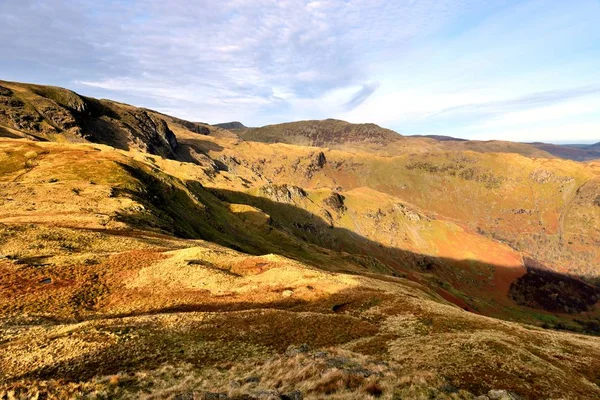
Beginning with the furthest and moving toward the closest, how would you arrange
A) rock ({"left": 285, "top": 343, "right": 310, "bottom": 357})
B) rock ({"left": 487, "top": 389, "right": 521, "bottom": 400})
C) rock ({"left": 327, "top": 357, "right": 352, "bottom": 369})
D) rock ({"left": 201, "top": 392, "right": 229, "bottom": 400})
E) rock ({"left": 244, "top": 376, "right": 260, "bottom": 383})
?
rock ({"left": 285, "top": 343, "right": 310, "bottom": 357}) → rock ({"left": 327, "top": 357, "right": 352, "bottom": 369}) → rock ({"left": 244, "top": 376, "right": 260, "bottom": 383}) → rock ({"left": 487, "top": 389, "right": 521, "bottom": 400}) → rock ({"left": 201, "top": 392, "right": 229, "bottom": 400})

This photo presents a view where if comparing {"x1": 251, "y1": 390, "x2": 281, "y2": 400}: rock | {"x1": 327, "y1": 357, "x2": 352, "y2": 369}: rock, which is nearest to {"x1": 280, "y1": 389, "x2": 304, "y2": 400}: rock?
{"x1": 251, "y1": 390, "x2": 281, "y2": 400}: rock

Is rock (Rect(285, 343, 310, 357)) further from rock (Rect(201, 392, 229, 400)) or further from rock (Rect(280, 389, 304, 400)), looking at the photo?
rock (Rect(201, 392, 229, 400))

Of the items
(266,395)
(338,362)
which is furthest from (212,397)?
(338,362)

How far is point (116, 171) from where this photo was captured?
10369 centimetres

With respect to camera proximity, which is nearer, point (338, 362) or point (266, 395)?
point (266, 395)

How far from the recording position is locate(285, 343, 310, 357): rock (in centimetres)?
2605

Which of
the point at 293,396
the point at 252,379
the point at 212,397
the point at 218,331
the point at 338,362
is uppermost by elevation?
the point at 212,397

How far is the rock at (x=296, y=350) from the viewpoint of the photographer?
26.0 meters

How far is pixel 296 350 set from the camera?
26.6 metres

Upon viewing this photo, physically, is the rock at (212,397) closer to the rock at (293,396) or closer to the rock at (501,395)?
the rock at (293,396)

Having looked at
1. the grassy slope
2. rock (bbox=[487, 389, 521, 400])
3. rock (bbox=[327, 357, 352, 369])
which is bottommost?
the grassy slope

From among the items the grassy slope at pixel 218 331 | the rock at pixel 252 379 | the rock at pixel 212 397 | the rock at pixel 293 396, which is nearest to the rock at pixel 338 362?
the grassy slope at pixel 218 331

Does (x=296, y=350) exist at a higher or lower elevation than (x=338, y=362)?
lower

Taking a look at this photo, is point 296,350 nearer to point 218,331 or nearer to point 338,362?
point 338,362
